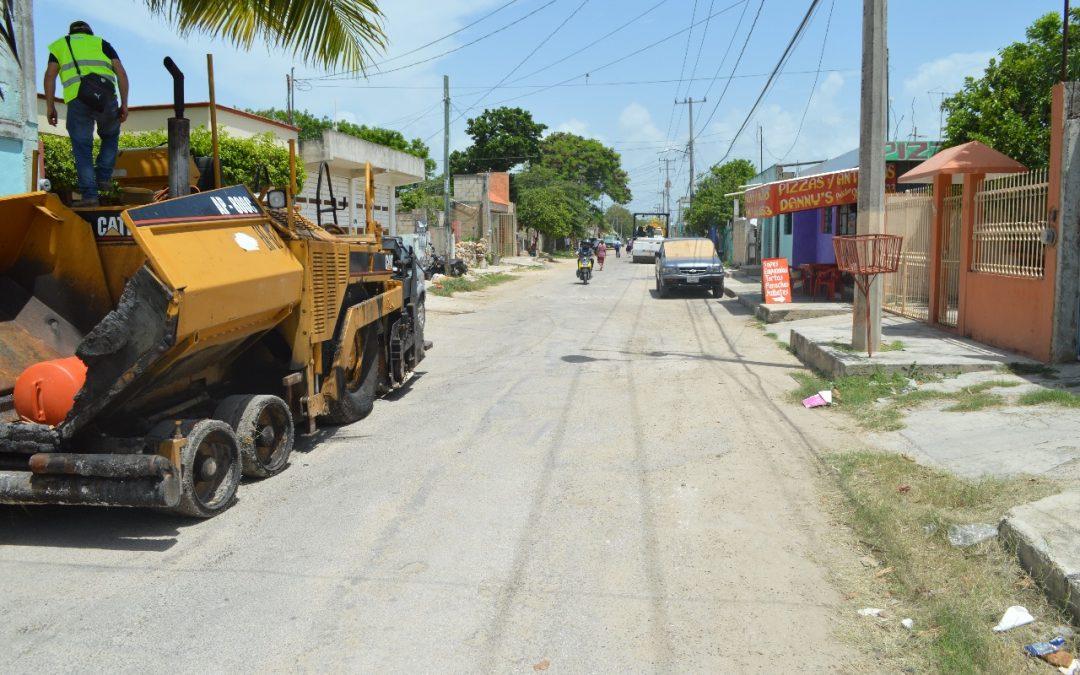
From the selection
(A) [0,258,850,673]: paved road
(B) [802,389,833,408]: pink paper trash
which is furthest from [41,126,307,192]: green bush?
(B) [802,389,833,408]: pink paper trash

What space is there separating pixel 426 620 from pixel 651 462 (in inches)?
126

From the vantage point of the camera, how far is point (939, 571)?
457 cm

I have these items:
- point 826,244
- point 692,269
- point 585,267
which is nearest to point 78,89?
point 692,269

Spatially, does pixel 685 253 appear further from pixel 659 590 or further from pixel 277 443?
pixel 659 590

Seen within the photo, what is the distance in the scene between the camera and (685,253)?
24922 mm

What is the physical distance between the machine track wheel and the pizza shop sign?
11.9 meters

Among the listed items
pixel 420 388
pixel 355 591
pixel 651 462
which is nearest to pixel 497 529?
pixel 355 591

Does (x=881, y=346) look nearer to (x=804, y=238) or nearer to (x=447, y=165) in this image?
(x=804, y=238)

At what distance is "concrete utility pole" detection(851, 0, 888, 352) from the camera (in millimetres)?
10625

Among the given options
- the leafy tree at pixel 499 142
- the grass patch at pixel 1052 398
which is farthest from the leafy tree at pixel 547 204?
the grass patch at pixel 1052 398

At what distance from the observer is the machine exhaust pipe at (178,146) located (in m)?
5.70

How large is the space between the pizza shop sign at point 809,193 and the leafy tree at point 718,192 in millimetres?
28198

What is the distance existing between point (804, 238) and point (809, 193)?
29.7 feet

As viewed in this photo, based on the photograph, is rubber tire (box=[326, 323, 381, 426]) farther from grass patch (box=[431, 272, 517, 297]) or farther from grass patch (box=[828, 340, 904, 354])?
grass patch (box=[431, 272, 517, 297])
